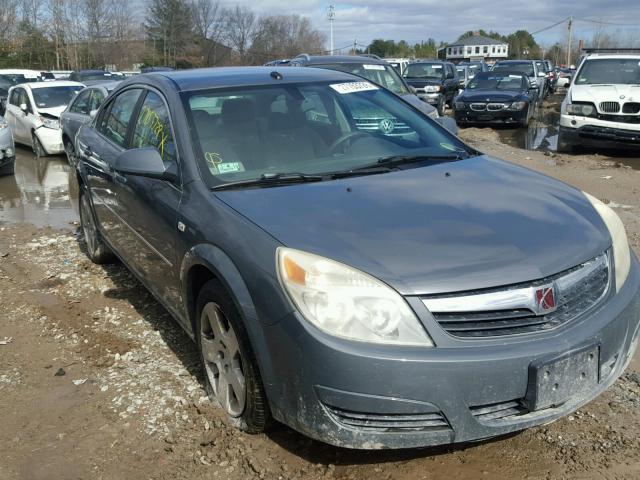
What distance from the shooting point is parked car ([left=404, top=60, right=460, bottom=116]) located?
18594 millimetres

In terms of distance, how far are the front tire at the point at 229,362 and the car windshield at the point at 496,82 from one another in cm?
1582

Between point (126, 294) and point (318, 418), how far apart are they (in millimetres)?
3021

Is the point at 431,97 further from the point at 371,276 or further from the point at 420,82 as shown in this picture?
the point at 371,276

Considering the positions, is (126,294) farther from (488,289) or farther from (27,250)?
(488,289)

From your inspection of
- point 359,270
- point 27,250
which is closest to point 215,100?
point 359,270

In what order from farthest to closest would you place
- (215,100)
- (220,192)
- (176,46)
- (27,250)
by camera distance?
1. (176,46)
2. (27,250)
3. (215,100)
4. (220,192)

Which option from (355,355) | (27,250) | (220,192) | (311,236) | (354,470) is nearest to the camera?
(355,355)

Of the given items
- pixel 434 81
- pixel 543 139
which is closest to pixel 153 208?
pixel 543 139

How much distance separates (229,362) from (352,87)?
2.10 metres

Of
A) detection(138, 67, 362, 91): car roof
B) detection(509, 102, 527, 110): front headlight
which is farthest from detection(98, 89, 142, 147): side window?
detection(509, 102, 527, 110): front headlight

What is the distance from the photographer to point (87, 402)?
3.39m

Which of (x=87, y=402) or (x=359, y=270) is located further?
(x=87, y=402)

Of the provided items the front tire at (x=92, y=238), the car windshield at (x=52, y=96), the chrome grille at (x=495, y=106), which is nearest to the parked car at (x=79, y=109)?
the car windshield at (x=52, y=96)

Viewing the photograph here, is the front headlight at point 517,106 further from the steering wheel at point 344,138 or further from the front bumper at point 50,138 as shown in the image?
the steering wheel at point 344,138
